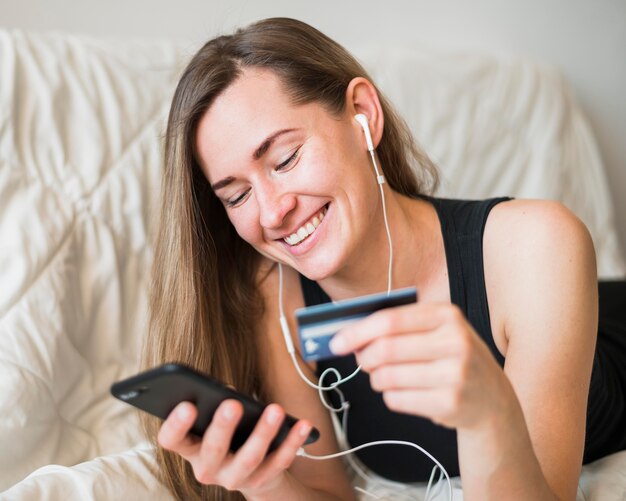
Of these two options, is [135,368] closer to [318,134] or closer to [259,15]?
[318,134]

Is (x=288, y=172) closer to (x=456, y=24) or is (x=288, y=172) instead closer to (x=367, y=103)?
(x=367, y=103)

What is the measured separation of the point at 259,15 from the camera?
1.82 m

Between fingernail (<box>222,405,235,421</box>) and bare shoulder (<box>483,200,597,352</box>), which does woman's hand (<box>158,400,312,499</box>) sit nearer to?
fingernail (<box>222,405,235,421</box>)

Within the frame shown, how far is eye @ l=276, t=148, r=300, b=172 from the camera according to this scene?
3.46 ft

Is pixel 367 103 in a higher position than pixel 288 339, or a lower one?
higher

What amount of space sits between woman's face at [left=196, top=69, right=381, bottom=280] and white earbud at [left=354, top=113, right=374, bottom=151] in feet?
0.06

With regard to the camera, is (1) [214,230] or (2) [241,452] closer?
(2) [241,452]

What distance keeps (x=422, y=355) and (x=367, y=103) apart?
0.64 metres

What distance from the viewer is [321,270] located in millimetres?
1080

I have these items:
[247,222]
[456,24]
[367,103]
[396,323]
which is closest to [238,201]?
[247,222]

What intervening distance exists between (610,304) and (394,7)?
977 millimetres

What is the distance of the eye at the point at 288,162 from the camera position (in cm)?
105

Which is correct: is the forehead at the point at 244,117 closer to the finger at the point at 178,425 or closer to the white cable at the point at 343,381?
the white cable at the point at 343,381

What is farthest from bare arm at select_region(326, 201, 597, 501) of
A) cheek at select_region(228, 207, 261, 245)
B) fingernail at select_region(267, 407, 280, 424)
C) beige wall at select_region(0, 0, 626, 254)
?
beige wall at select_region(0, 0, 626, 254)
